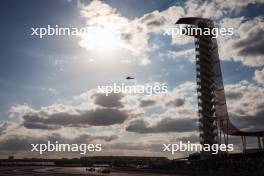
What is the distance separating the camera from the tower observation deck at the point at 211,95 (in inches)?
4503

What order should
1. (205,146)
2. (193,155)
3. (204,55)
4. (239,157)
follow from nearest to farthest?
(239,157), (205,146), (204,55), (193,155)

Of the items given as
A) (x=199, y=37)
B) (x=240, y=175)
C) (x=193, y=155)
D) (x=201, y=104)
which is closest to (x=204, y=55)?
(x=199, y=37)

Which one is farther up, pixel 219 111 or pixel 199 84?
pixel 199 84

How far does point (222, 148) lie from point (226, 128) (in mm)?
6584

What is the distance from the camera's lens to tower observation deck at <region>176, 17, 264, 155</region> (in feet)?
375

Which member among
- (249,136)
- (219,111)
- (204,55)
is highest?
(204,55)

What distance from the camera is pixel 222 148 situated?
117 meters

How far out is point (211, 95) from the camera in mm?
117438

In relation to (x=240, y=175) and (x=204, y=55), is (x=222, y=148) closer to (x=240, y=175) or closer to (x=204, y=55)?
(x=204, y=55)

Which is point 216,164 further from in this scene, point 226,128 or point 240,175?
point 240,175

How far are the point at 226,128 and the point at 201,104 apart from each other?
10.0 metres

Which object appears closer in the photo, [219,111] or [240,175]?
[240,175]

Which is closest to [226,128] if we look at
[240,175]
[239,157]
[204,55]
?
[239,157]

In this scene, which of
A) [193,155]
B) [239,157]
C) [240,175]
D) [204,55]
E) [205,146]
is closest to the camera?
[240,175]
